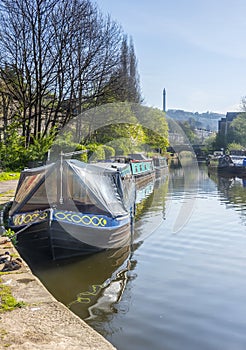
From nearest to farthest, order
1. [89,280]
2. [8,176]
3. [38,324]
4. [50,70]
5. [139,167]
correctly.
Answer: [38,324], [89,280], [8,176], [50,70], [139,167]

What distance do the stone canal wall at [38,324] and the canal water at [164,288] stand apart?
103cm

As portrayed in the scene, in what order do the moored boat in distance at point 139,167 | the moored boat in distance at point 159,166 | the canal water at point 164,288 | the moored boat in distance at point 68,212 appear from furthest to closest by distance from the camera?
the moored boat in distance at point 159,166
the moored boat in distance at point 139,167
the moored boat in distance at point 68,212
the canal water at point 164,288

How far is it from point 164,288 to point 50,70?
20660 mm

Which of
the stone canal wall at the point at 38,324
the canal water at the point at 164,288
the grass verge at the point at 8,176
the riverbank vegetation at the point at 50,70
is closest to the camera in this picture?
the stone canal wall at the point at 38,324

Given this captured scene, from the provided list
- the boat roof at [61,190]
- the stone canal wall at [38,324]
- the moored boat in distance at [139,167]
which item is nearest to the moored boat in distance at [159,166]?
the moored boat in distance at [139,167]

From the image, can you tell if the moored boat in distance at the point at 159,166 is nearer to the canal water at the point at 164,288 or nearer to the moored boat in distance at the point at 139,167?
the moored boat in distance at the point at 139,167

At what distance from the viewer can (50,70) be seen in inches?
1022

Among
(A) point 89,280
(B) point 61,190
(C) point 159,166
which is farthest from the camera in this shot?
(C) point 159,166

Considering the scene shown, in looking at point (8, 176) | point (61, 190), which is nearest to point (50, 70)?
point (8, 176)

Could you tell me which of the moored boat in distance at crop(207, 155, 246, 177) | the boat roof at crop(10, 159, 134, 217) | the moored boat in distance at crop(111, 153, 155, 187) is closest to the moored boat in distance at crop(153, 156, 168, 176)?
the moored boat in distance at crop(111, 153, 155, 187)

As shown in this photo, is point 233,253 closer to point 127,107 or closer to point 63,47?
point 63,47

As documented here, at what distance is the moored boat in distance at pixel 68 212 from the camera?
9203 mm

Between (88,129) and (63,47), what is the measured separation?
898 cm

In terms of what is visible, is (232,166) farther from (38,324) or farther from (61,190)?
(38,324)
